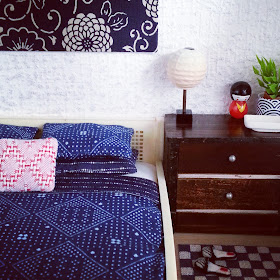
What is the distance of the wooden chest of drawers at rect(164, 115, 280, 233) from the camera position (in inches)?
94.0

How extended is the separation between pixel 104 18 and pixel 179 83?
0.63 m

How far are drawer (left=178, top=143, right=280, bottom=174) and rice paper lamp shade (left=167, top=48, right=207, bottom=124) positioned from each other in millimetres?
406

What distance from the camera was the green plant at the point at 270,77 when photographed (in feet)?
8.26

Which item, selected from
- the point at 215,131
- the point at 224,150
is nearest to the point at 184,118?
the point at 215,131

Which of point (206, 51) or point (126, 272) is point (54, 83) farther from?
point (126, 272)

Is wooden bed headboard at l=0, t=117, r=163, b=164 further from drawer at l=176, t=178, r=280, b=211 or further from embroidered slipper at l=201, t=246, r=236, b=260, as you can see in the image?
embroidered slipper at l=201, t=246, r=236, b=260

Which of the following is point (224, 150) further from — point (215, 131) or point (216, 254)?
point (216, 254)

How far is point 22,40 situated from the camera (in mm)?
2604

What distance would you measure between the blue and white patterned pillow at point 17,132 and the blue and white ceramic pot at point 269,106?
1.49 metres

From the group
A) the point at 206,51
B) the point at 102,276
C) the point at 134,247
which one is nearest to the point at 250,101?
the point at 206,51

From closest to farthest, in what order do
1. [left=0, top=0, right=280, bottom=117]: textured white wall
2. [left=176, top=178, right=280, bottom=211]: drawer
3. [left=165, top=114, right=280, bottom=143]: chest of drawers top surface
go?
[left=165, top=114, right=280, bottom=143]: chest of drawers top surface, [left=176, top=178, right=280, bottom=211]: drawer, [left=0, top=0, right=280, bottom=117]: textured white wall

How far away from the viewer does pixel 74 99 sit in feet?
9.04

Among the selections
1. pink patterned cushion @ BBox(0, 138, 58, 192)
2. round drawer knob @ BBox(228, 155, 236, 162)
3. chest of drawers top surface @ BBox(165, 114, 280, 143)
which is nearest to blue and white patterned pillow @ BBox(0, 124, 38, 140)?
pink patterned cushion @ BBox(0, 138, 58, 192)

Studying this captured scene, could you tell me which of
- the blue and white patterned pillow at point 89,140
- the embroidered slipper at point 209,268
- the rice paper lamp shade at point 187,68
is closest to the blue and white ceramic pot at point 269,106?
the rice paper lamp shade at point 187,68
